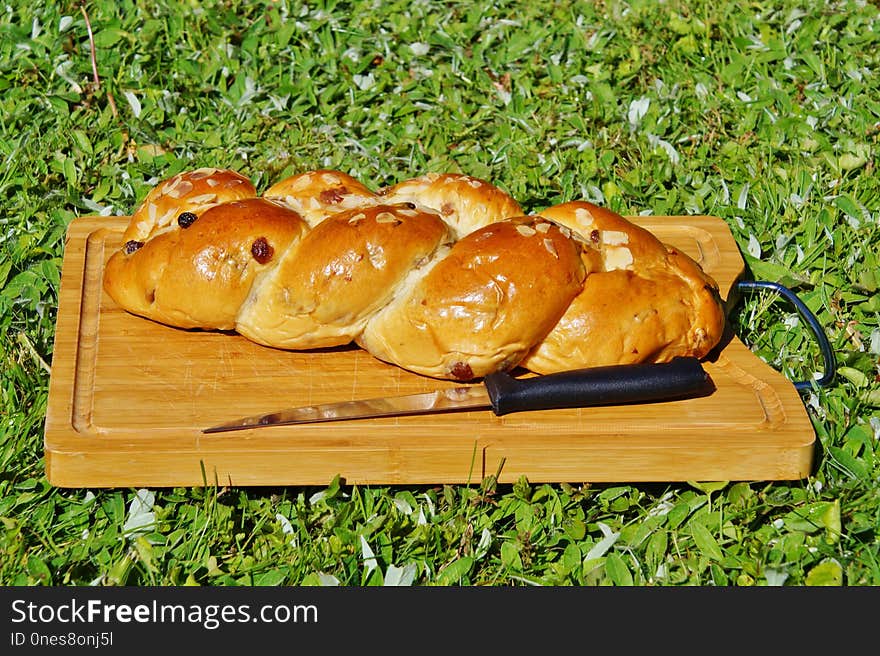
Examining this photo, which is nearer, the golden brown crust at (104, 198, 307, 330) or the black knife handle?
the black knife handle

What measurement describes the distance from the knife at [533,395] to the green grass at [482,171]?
0.95 ft

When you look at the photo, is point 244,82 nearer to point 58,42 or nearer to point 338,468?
point 58,42

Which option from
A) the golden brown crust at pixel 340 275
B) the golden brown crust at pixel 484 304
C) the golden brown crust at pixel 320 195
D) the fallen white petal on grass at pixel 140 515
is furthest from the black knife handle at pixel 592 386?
the fallen white petal on grass at pixel 140 515

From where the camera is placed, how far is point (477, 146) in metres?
5.78

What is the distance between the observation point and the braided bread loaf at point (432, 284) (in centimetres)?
358

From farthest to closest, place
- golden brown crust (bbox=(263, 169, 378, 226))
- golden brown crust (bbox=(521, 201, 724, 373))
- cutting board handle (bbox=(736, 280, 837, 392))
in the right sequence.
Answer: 1. cutting board handle (bbox=(736, 280, 837, 392))
2. golden brown crust (bbox=(263, 169, 378, 226))
3. golden brown crust (bbox=(521, 201, 724, 373))

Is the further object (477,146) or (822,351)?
(477,146)

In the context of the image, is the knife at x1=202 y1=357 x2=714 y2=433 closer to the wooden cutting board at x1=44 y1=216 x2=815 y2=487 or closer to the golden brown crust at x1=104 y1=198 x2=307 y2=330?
the wooden cutting board at x1=44 y1=216 x2=815 y2=487

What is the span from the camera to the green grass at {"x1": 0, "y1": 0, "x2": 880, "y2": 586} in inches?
141

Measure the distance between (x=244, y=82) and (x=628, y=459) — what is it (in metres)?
3.52

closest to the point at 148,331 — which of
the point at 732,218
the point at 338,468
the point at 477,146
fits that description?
the point at 338,468

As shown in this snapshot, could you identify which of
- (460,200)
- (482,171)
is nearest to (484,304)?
(460,200)

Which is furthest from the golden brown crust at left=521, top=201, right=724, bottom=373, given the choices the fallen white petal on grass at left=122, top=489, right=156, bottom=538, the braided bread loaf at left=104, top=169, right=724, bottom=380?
the fallen white petal on grass at left=122, top=489, right=156, bottom=538

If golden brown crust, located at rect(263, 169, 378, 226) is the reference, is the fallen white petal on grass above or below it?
below
